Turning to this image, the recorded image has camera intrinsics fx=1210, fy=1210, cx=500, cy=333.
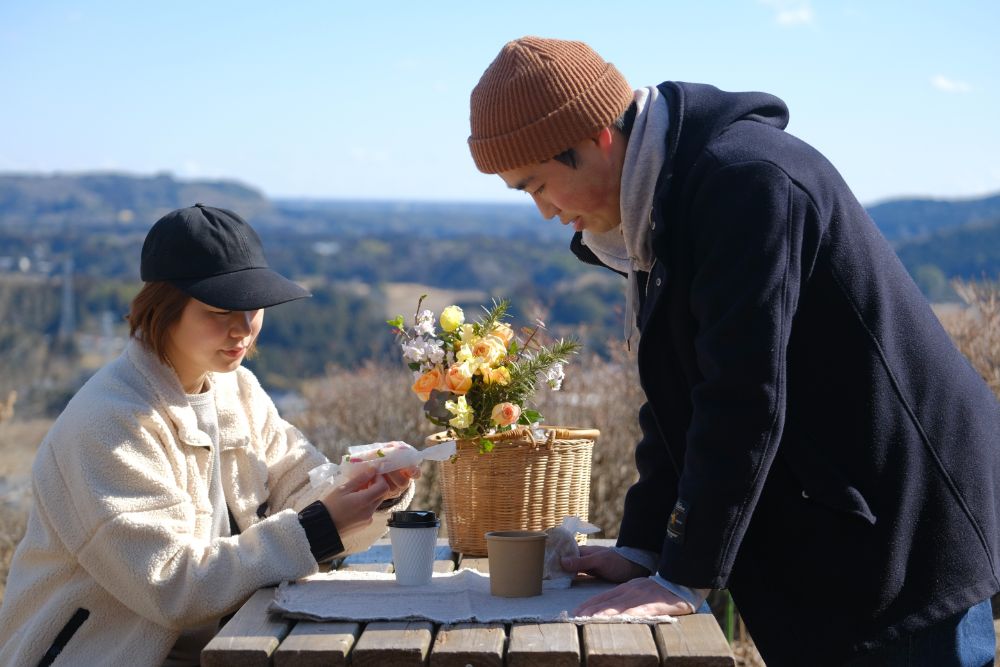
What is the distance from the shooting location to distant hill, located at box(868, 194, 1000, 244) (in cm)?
2397

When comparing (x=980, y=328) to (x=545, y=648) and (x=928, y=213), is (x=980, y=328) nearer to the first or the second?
(x=545, y=648)

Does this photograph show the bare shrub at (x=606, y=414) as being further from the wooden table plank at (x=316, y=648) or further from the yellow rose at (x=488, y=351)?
the wooden table plank at (x=316, y=648)

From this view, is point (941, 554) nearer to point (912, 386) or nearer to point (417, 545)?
point (912, 386)

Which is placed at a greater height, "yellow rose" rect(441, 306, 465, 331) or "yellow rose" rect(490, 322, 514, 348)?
"yellow rose" rect(441, 306, 465, 331)

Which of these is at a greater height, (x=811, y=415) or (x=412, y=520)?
(x=811, y=415)

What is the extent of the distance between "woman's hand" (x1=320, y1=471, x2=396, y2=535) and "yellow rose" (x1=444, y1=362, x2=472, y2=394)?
25cm

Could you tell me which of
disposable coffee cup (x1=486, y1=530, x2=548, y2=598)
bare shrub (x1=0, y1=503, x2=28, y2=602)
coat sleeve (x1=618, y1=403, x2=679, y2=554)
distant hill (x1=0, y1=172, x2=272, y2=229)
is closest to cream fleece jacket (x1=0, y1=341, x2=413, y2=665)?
disposable coffee cup (x1=486, y1=530, x2=548, y2=598)

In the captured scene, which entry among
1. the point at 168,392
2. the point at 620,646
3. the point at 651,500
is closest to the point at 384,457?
the point at 168,392

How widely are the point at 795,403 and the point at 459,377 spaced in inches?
31.5

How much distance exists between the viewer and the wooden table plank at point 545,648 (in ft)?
6.47

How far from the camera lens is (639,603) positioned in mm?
2135

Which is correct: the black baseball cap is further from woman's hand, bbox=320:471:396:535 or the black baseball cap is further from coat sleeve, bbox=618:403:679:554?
coat sleeve, bbox=618:403:679:554

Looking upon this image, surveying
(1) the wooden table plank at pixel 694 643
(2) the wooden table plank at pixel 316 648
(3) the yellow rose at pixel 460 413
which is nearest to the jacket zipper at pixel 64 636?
(2) the wooden table plank at pixel 316 648

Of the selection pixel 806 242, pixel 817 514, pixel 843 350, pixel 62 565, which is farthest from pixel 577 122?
pixel 62 565
